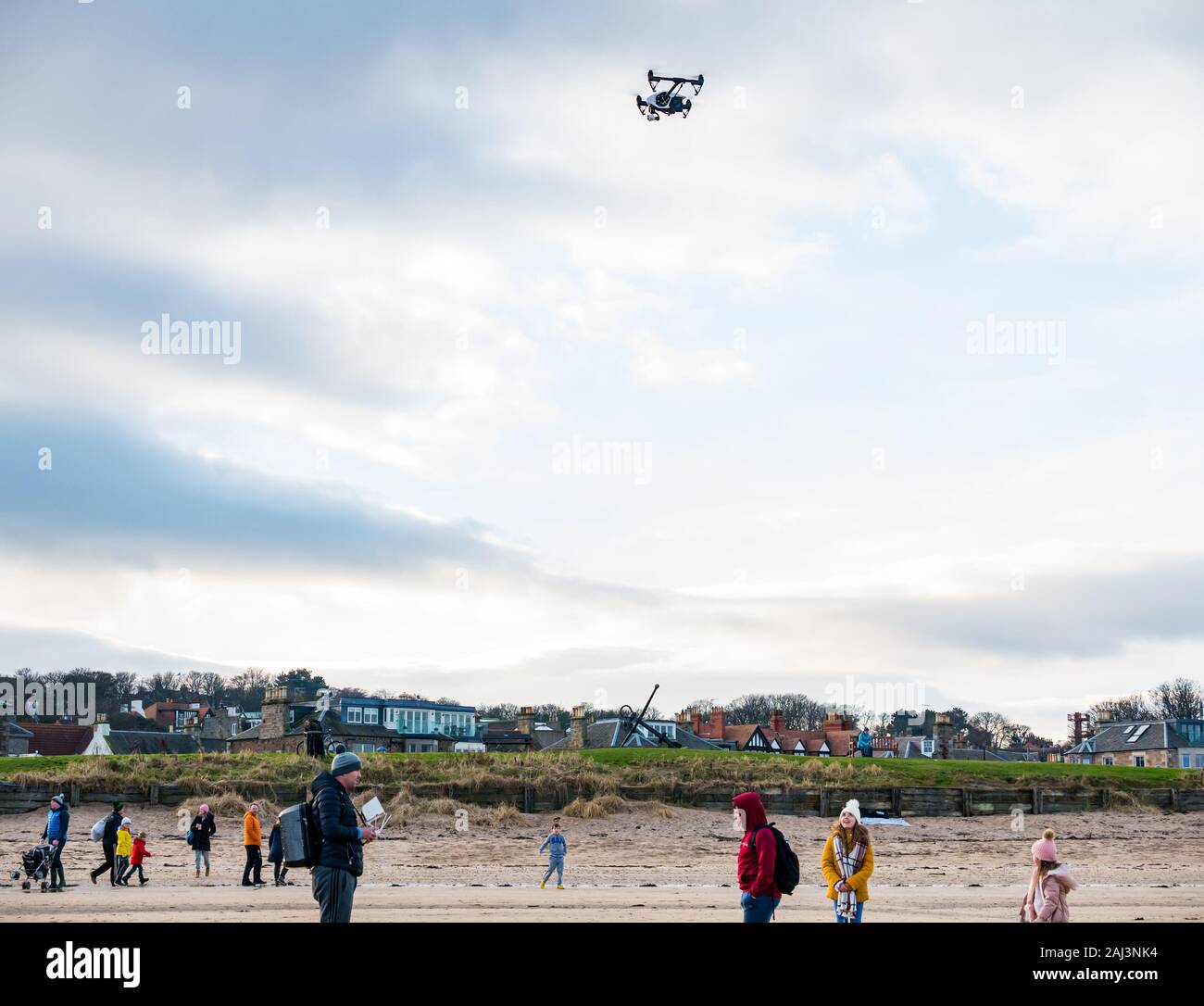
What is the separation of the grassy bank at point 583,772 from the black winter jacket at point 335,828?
29.2 m

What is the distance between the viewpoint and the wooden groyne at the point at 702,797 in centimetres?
3609

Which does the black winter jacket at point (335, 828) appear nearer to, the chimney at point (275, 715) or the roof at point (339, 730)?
the roof at point (339, 730)

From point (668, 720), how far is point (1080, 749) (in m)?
43.7

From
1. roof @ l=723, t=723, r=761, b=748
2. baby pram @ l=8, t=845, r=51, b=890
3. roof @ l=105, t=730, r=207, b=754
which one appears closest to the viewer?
baby pram @ l=8, t=845, r=51, b=890

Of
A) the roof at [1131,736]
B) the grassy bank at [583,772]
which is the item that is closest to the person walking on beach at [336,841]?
the grassy bank at [583,772]

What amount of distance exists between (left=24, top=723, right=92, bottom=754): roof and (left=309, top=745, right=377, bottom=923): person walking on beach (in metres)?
94.1

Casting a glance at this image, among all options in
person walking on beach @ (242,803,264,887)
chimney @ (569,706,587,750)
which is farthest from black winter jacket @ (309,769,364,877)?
chimney @ (569,706,587,750)

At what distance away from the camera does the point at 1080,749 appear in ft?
354

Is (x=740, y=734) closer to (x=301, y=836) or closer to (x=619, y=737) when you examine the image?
(x=619, y=737)

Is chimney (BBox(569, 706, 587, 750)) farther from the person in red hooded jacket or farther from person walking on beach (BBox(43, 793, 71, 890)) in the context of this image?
the person in red hooded jacket

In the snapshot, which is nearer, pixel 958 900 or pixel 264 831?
pixel 958 900

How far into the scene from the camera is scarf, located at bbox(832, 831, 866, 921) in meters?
12.0
